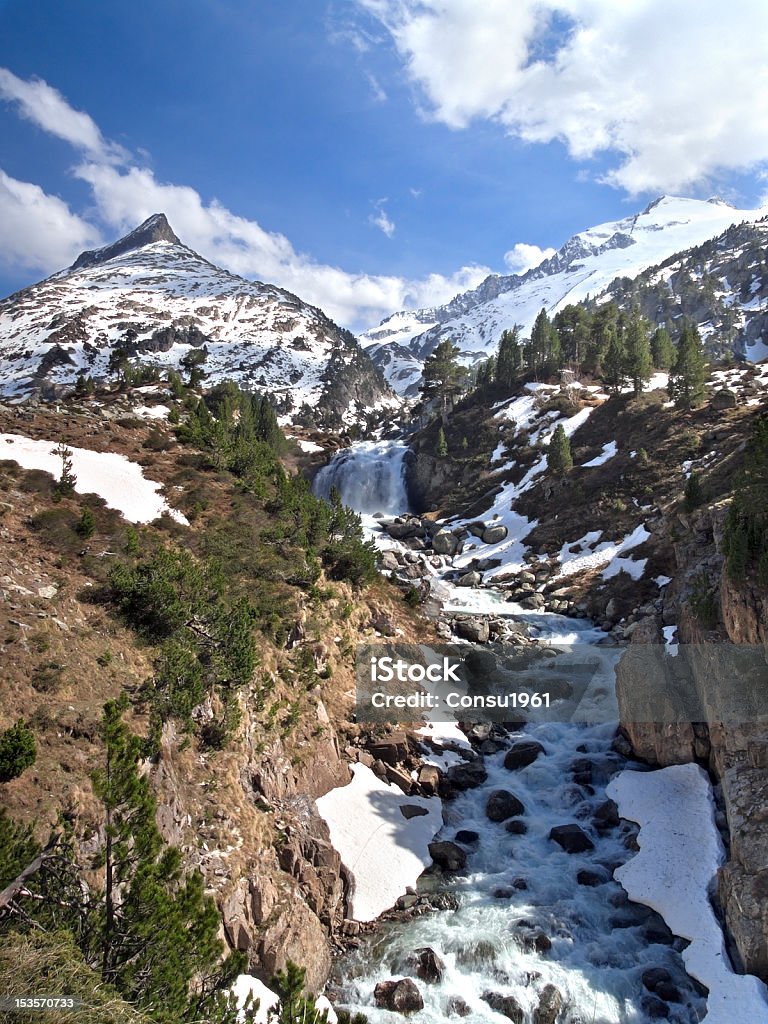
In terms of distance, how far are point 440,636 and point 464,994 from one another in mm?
18711

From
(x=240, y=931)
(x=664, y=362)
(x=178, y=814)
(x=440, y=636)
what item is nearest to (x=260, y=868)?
(x=240, y=931)

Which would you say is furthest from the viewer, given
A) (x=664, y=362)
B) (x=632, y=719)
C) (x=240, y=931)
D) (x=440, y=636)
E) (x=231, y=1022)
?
(x=664, y=362)

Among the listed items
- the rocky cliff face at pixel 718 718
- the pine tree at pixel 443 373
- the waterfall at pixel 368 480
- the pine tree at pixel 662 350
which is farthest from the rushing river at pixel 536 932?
the pine tree at pixel 443 373

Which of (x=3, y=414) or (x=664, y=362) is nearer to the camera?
(x=3, y=414)

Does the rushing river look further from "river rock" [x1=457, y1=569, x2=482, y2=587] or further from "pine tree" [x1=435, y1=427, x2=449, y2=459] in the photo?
"pine tree" [x1=435, y1=427, x2=449, y2=459]

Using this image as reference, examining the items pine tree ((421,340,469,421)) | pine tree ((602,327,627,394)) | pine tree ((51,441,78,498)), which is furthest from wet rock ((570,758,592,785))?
pine tree ((421,340,469,421))

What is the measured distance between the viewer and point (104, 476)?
25391 millimetres

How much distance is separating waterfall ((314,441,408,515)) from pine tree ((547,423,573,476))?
23.2 meters

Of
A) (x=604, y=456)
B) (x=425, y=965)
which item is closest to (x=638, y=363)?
(x=604, y=456)

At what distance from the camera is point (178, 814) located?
12977 mm

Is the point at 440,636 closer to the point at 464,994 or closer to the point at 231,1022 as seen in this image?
the point at 464,994

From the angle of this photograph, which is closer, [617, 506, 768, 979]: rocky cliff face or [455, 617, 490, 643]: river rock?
[617, 506, 768, 979]: rocky cliff face

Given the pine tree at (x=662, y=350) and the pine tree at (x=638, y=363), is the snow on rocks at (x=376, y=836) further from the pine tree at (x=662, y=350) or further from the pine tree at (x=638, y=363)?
the pine tree at (x=662, y=350)

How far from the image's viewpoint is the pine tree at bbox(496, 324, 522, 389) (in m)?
86.8
